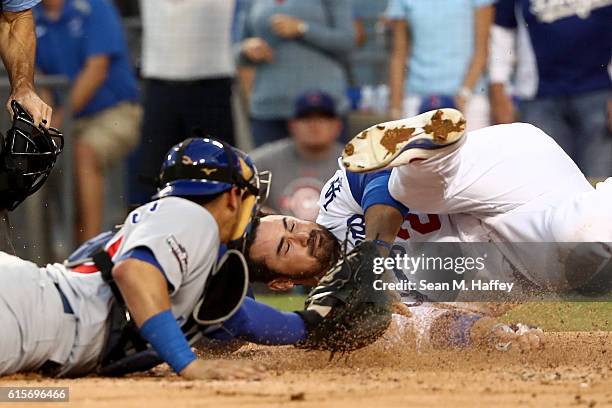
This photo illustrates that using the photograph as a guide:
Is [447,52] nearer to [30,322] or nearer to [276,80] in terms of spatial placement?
[276,80]

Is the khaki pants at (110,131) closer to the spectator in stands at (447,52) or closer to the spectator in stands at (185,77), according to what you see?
the spectator in stands at (185,77)

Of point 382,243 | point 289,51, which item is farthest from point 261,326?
point 289,51

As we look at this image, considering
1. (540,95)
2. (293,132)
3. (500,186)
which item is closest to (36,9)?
(293,132)

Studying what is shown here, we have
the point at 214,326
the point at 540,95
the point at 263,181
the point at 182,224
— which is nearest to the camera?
the point at 182,224

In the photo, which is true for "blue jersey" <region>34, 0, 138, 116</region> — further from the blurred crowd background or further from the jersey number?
the jersey number

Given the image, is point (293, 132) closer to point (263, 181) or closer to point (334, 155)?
point (334, 155)

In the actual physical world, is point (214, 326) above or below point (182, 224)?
below

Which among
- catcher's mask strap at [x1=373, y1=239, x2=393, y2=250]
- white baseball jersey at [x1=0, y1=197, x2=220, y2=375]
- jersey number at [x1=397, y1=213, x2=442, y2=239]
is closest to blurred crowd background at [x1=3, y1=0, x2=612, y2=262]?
jersey number at [x1=397, y1=213, x2=442, y2=239]
